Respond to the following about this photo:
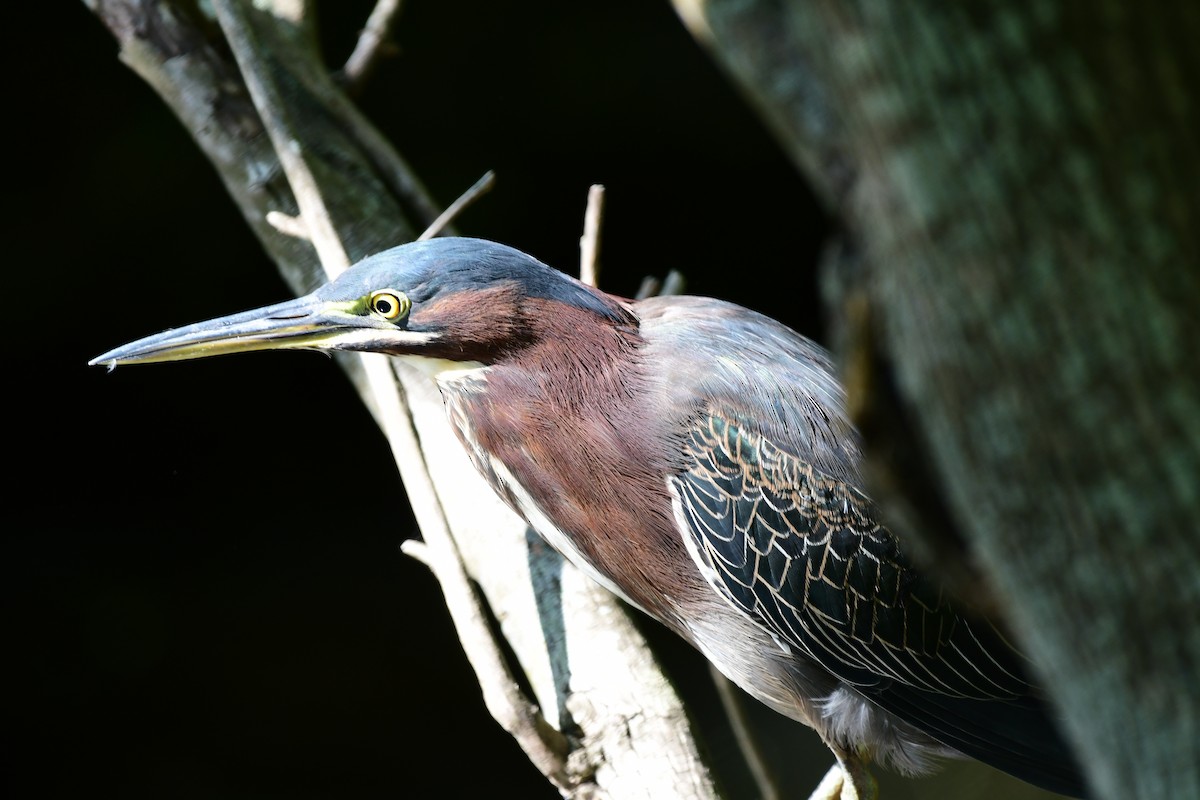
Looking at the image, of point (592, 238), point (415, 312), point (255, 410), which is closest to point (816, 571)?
point (415, 312)

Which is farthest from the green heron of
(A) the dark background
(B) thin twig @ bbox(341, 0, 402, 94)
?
(A) the dark background

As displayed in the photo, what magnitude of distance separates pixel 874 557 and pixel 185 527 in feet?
9.19

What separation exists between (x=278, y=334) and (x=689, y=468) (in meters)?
0.72

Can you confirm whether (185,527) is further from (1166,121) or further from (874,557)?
(1166,121)

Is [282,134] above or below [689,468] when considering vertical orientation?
above

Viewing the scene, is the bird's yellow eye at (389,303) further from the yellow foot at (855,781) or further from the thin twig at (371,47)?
the yellow foot at (855,781)

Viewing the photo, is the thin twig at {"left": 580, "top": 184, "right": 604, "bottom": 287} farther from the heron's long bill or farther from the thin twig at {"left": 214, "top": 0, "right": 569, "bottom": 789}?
the heron's long bill

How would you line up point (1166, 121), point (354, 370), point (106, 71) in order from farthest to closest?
point (106, 71)
point (354, 370)
point (1166, 121)

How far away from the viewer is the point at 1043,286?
554mm

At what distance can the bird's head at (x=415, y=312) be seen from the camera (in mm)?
1814

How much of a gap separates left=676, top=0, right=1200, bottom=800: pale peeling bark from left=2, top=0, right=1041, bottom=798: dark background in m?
3.25

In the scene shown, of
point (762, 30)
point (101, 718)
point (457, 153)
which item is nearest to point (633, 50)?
point (457, 153)

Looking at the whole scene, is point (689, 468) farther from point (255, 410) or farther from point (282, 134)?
point (255, 410)

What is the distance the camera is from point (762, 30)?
0.60m
